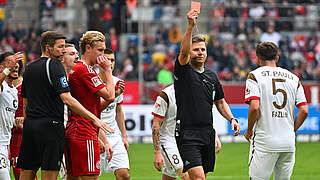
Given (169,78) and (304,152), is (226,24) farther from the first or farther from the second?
(304,152)

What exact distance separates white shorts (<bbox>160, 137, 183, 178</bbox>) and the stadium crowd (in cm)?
1688

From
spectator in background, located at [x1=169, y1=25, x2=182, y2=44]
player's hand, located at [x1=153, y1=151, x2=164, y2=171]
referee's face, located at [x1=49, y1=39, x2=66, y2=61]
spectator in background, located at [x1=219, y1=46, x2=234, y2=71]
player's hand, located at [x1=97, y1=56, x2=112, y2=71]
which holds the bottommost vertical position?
spectator in background, located at [x1=219, y1=46, x2=234, y2=71]

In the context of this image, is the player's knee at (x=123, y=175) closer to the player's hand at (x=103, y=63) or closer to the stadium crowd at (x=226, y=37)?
the player's hand at (x=103, y=63)

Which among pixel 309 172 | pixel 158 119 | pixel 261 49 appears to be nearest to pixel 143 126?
pixel 309 172

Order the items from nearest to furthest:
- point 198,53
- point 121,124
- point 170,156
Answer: point 198,53
point 170,156
point 121,124

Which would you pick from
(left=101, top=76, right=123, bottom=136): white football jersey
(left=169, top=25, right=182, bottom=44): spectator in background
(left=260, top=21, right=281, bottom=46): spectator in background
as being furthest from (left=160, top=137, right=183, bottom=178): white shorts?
(left=260, top=21, right=281, bottom=46): spectator in background

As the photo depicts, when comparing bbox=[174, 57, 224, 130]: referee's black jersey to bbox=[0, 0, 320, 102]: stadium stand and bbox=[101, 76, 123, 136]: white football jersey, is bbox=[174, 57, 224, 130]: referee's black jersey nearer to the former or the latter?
bbox=[101, 76, 123, 136]: white football jersey

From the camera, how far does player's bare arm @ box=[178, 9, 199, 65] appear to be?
7.50m

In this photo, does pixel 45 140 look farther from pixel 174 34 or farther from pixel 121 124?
pixel 174 34

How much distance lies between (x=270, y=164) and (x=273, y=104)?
2.44ft

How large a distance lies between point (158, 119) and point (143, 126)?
11410 millimetres

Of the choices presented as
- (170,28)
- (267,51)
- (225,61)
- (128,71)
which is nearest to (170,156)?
(267,51)

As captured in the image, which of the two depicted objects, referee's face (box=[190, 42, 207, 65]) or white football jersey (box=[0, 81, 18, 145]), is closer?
referee's face (box=[190, 42, 207, 65])

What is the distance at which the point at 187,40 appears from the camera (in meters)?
7.61
